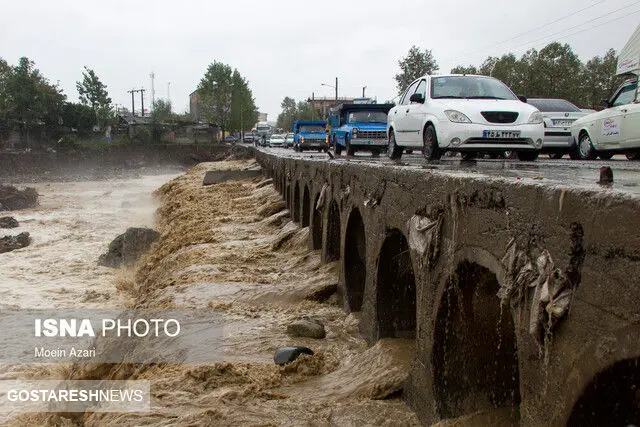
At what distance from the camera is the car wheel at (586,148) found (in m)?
13.8

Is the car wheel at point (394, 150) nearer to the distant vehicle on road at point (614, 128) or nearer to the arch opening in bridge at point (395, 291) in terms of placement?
the distant vehicle on road at point (614, 128)

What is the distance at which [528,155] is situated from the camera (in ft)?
37.3

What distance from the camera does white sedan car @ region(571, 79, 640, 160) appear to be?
12047mm

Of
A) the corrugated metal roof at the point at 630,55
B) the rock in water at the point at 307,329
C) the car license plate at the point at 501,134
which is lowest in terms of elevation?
the rock in water at the point at 307,329

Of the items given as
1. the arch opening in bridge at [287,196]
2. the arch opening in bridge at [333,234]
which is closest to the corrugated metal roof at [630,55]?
the arch opening in bridge at [287,196]

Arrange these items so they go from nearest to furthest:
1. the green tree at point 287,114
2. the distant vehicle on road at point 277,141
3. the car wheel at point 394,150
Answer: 1. the car wheel at point 394,150
2. the distant vehicle on road at point 277,141
3. the green tree at point 287,114

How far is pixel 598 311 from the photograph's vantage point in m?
2.68

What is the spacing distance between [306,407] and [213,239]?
880 centimetres

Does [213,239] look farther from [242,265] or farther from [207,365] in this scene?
[207,365]

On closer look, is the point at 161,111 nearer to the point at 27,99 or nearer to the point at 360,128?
the point at 27,99

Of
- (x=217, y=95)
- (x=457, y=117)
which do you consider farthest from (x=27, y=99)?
(x=457, y=117)

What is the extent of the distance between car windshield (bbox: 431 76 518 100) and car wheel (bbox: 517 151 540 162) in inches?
40.3

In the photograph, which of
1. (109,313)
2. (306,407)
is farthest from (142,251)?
(306,407)

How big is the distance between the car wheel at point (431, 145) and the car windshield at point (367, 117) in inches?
423
